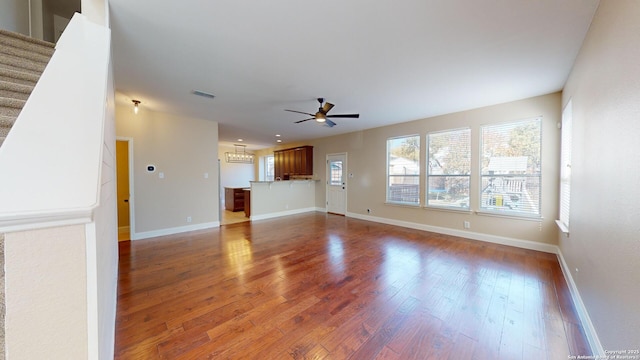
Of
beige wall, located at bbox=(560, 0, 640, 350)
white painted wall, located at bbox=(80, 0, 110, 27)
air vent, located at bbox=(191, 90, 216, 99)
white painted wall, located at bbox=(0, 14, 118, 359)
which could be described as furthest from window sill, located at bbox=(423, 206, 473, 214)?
white painted wall, located at bbox=(80, 0, 110, 27)

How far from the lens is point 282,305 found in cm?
216

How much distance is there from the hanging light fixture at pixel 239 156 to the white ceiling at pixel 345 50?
5.87m

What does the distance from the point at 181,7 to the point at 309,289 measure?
290 centimetres

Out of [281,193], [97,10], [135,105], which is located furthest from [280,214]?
[97,10]

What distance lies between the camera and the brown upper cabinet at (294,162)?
25.3ft

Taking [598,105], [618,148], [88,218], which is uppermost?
[598,105]

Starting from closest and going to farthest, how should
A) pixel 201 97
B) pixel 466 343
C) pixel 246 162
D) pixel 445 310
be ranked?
1. pixel 466 343
2. pixel 445 310
3. pixel 201 97
4. pixel 246 162

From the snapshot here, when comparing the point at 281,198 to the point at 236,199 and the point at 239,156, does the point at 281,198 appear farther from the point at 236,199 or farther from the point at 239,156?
the point at 239,156

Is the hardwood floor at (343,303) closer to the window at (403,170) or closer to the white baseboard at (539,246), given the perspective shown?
the white baseboard at (539,246)

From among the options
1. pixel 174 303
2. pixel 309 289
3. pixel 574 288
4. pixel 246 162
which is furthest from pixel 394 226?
pixel 246 162

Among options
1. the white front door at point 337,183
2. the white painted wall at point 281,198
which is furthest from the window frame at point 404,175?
the white painted wall at point 281,198

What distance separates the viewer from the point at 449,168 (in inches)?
183

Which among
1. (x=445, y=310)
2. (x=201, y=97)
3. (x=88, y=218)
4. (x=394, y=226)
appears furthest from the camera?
(x=394, y=226)

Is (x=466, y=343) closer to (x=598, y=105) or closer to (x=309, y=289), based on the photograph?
(x=309, y=289)
